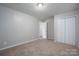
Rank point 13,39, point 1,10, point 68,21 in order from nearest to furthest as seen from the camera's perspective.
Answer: point 68,21, point 1,10, point 13,39

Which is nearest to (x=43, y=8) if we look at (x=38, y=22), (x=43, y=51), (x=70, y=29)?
(x=38, y=22)

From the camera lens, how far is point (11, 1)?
167 centimetres

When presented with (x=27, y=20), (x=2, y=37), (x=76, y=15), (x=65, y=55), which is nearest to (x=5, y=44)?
(x=2, y=37)

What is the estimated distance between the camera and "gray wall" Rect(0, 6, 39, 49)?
224cm

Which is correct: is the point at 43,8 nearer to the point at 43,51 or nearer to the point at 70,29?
the point at 70,29

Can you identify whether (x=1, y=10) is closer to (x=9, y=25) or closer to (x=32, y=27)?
(x=9, y=25)

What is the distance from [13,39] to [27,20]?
993mm

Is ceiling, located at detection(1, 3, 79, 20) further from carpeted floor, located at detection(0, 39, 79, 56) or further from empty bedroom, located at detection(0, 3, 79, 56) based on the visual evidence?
carpeted floor, located at detection(0, 39, 79, 56)

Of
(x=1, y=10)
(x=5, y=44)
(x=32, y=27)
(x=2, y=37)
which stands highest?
(x=1, y=10)

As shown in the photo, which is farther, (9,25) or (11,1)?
(9,25)

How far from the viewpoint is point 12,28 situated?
254 cm

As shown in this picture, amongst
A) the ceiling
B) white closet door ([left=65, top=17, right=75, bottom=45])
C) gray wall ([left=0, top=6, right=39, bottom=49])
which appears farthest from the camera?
gray wall ([left=0, top=6, right=39, bottom=49])

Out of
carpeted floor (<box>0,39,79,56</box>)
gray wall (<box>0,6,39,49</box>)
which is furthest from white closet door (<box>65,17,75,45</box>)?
gray wall (<box>0,6,39,49</box>)

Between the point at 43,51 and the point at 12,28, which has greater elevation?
the point at 12,28
